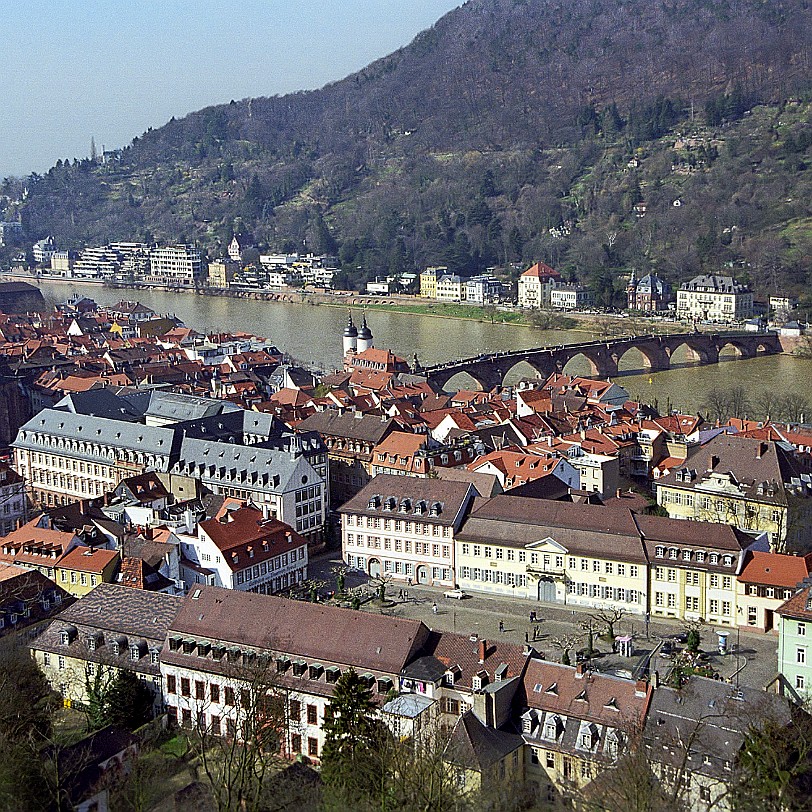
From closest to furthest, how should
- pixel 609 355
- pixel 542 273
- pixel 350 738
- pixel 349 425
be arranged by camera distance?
pixel 350 738, pixel 349 425, pixel 609 355, pixel 542 273

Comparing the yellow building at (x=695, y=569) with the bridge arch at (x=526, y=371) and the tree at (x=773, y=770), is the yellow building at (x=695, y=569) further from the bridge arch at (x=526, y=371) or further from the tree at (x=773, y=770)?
the bridge arch at (x=526, y=371)

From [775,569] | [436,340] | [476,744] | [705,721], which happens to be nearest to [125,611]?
[476,744]

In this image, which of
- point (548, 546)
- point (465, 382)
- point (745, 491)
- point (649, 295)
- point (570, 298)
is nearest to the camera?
point (548, 546)

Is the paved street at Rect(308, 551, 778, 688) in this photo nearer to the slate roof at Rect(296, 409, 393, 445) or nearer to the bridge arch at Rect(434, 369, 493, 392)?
the slate roof at Rect(296, 409, 393, 445)

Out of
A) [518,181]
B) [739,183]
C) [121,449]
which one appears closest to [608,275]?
[739,183]

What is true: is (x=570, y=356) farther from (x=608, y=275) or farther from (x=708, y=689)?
(x=708, y=689)

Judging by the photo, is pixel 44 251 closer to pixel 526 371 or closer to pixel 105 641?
pixel 526 371

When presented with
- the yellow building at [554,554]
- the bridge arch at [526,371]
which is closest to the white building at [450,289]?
the bridge arch at [526,371]

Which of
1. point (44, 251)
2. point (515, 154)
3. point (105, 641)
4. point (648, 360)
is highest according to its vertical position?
point (515, 154)

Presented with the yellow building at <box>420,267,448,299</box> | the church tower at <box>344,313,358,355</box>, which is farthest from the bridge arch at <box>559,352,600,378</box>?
the yellow building at <box>420,267,448,299</box>
